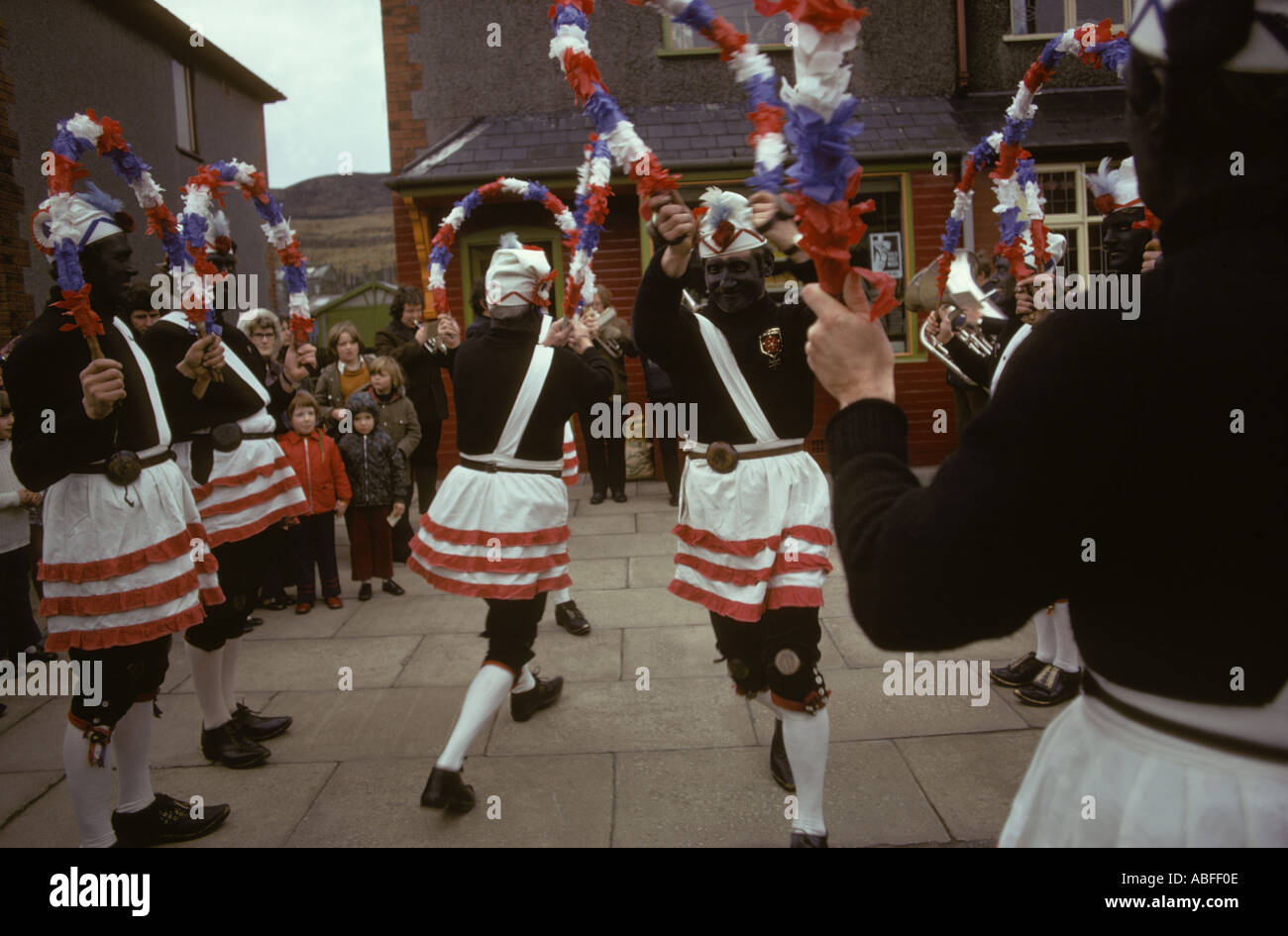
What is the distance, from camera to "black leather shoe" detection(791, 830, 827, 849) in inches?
120

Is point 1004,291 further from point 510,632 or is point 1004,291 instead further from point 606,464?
point 510,632

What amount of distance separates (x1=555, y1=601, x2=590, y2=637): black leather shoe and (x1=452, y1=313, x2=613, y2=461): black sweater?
74.9 inches

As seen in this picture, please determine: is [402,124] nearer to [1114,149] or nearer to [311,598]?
[311,598]

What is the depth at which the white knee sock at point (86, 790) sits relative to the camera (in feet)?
10.2

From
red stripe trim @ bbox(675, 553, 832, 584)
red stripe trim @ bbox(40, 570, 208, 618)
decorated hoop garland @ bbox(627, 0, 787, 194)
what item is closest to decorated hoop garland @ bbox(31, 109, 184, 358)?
red stripe trim @ bbox(40, 570, 208, 618)

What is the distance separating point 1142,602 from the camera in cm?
108

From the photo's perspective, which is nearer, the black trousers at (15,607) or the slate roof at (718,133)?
the black trousers at (15,607)

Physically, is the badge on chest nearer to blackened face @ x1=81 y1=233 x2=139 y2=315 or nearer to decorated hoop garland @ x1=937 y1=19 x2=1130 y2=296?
decorated hoop garland @ x1=937 y1=19 x2=1130 y2=296

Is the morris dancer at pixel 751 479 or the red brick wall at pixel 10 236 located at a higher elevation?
the red brick wall at pixel 10 236

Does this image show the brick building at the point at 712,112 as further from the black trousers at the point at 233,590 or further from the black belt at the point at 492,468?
the black belt at the point at 492,468

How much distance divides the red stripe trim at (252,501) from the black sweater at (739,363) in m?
1.99

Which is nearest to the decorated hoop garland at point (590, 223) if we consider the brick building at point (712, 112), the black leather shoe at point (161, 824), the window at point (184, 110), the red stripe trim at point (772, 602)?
the red stripe trim at point (772, 602)
